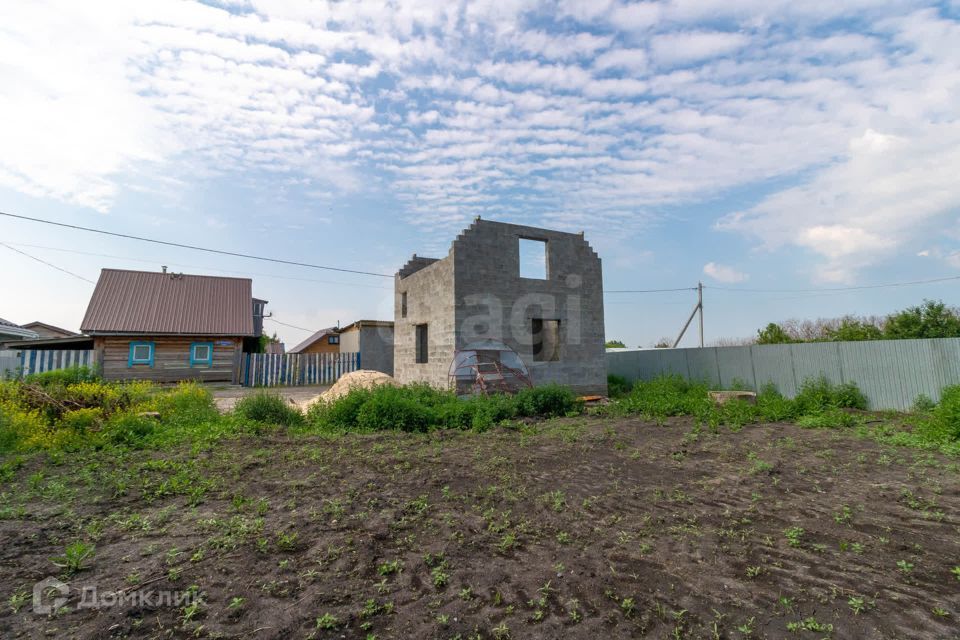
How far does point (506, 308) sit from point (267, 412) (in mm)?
6681

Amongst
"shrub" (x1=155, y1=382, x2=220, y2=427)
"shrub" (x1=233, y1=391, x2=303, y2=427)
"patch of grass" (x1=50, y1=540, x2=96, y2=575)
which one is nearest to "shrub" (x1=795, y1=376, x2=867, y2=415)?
"shrub" (x1=233, y1=391, x2=303, y2=427)

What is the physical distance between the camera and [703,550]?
3590 mm

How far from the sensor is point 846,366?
35.4ft

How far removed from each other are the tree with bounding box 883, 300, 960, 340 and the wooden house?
23.1m

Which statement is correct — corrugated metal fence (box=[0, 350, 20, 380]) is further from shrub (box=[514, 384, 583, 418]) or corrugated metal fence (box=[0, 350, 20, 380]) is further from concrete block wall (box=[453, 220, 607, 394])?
shrub (box=[514, 384, 583, 418])

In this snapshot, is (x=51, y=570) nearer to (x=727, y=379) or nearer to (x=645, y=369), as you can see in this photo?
(x=727, y=379)

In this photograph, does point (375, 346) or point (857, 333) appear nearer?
point (857, 333)

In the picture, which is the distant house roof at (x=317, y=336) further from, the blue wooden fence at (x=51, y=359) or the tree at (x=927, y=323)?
the tree at (x=927, y=323)

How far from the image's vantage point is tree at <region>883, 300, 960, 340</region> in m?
11.5

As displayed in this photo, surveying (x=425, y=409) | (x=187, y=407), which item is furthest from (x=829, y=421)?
(x=187, y=407)

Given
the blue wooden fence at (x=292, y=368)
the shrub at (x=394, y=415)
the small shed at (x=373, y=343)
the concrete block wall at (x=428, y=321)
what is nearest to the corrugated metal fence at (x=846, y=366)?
the concrete block wall at (x=428, y=321)

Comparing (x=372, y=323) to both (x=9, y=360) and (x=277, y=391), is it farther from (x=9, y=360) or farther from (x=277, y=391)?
(x=9, y=360)

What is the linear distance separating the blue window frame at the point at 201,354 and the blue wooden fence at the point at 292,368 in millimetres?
1260

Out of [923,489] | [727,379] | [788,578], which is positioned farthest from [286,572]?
[727,379]
